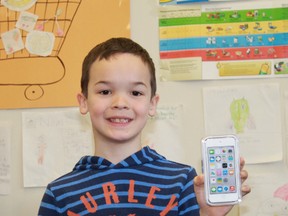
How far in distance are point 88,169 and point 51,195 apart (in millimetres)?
91

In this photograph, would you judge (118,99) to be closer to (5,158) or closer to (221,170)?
(221,170)

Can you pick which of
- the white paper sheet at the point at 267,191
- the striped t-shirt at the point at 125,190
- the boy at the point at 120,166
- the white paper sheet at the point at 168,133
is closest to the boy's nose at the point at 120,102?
the boy at the point at 120,166

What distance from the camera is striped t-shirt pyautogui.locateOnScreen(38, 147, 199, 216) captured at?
78 cm

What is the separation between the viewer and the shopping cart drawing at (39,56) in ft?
3.96

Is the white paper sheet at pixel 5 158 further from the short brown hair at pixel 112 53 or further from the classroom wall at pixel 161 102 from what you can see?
the short brown hair at pixel 112 53

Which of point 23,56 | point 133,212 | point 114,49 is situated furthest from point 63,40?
point 133,212

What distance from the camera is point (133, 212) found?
78 centimetres

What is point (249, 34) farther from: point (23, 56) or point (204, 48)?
point (23, 56)

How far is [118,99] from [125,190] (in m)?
0.18

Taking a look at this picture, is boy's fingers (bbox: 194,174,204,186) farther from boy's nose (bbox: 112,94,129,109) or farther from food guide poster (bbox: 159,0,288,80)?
food guide poster (bbox: 159,0,288,80)

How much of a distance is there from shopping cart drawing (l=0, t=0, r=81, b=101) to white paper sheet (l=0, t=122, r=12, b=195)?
0.39ft

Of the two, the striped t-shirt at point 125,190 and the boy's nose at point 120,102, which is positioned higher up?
the boy's nose at point 120,102

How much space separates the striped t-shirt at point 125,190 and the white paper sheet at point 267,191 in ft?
1.22

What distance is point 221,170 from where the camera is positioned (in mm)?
729
